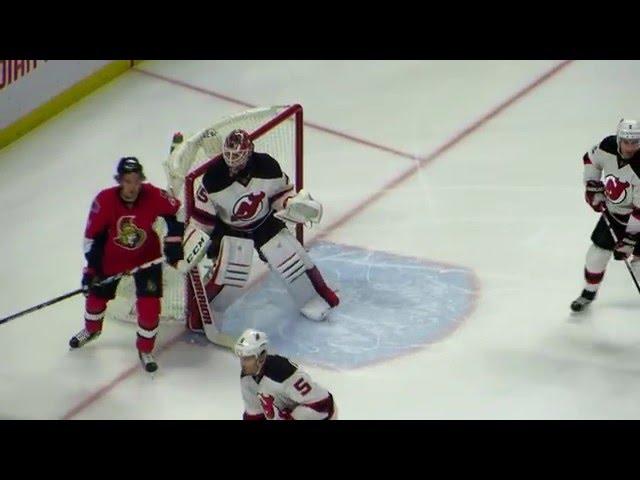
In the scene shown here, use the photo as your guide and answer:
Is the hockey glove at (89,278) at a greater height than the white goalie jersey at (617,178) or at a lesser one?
lesser

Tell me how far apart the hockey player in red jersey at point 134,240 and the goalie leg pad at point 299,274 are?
0.43 metres

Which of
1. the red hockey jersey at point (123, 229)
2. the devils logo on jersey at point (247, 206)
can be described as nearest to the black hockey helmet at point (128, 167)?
the red hockey jersey at point (123, 229)

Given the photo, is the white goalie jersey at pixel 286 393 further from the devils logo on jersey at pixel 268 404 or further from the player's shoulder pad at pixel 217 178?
the player's shoulder pad at pixel 217 178

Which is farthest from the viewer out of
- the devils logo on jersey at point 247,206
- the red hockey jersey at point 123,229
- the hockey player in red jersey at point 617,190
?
the devils logo on jersey at point 247,206

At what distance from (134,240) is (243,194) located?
403 mm

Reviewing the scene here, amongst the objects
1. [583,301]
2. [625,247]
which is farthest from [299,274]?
[625,247]

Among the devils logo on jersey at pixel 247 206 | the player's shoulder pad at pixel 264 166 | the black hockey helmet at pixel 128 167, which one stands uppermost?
the black hockey helmet at pixel 128 167

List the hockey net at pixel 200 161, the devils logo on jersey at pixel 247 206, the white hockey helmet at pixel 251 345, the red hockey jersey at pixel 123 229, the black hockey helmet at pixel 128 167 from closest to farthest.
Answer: the white hockey helmet at pixel 251 345 → the black hockey helmet at pixel 128 167 → the red hockey jersey at pixel 123 229 → the devils logo on jersey at pixel 247 206 → the hockey net at pixel 200 161

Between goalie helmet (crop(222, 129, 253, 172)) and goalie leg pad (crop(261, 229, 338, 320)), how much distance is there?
351mm

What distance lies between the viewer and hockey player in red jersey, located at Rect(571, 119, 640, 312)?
594cm

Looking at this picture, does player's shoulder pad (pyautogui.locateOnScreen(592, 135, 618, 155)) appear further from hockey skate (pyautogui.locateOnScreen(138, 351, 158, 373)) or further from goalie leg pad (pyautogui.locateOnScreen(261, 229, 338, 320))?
hockey skate (pyautogui.locateOnScreen(138, 351, 158, 373))

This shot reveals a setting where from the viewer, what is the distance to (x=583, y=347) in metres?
6.16

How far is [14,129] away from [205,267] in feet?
4.99

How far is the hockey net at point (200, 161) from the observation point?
20.2 ft
